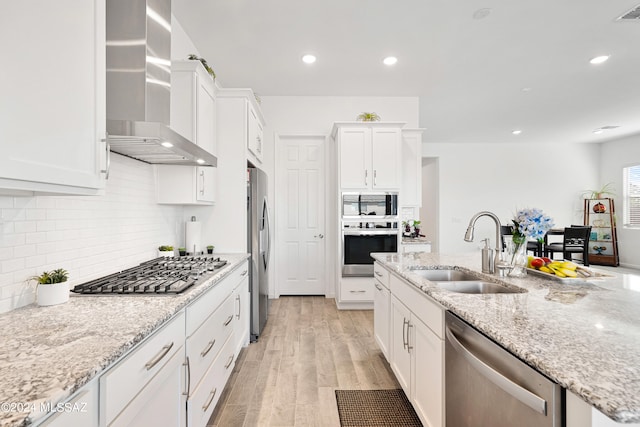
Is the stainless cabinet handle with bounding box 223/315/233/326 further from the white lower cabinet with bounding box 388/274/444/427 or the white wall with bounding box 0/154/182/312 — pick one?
the white lower cabinet with bounding box 388/274/444/427

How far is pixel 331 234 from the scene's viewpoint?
15.4ft

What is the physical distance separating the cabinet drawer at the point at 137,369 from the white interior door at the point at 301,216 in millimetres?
3406

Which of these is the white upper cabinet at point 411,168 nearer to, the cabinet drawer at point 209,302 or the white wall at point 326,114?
the white wall at point 326,114

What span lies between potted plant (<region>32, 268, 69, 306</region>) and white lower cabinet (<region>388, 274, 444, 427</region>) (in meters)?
1.65

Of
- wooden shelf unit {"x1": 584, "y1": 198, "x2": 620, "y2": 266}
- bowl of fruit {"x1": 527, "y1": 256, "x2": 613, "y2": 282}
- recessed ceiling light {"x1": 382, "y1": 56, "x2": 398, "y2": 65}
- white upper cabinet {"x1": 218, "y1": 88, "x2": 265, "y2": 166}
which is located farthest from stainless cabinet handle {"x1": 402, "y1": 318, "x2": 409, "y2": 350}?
wooden shelf unit {"x1": 584, "y1": 198, "x2": 620, "y2": 266}

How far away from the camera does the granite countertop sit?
67 centimetres

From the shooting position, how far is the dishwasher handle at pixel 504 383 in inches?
32.9

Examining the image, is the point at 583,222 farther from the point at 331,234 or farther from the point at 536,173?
the point at 331,234

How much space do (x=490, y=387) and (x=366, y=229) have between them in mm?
3067

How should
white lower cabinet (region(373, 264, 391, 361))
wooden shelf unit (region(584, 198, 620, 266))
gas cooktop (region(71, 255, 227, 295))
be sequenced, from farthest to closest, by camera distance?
wooden shelf unit (region(584, 198, 620, 266)) → white lower cabinet (region(373, 264, 391, 361)) → gas cooktop (region(71, 255, 227, 295))

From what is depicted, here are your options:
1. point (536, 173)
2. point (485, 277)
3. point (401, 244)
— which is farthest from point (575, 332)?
point (536, 173)

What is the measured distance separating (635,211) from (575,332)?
345 inches

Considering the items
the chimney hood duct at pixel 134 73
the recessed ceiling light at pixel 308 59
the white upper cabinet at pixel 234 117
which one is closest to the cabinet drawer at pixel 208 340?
the chimney hood duct at pixel 134 73

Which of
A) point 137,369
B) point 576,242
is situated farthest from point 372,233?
point 576,242
